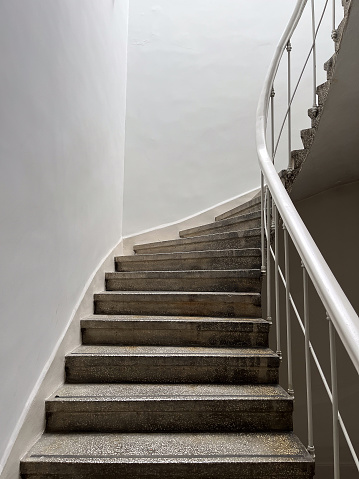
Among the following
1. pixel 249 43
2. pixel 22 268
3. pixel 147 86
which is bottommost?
pixel 22 268

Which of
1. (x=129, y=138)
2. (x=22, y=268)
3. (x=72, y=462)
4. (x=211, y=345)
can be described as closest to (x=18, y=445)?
(x=72, y=462)

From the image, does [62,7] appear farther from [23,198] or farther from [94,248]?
[94,248]

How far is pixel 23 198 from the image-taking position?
4.87ft

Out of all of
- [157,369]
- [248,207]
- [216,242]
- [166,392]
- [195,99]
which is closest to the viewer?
[166,392]

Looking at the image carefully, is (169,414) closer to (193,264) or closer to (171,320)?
(171,320)

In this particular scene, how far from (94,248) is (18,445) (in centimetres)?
139

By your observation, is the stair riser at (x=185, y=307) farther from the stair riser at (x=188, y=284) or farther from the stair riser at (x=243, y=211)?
the stair riser at (x=243, y=211)

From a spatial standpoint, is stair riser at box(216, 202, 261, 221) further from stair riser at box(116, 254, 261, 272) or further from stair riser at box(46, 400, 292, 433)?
stair riser at box(46, 400, 292, 433)

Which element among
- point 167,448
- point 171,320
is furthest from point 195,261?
point 167,448

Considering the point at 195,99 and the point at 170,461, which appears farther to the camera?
the point at 195,99

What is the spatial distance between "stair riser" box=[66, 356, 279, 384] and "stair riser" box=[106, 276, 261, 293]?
1.94ft

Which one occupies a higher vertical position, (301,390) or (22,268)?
(22,268)

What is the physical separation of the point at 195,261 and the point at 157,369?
99 centimetres

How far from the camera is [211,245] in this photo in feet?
9.52
